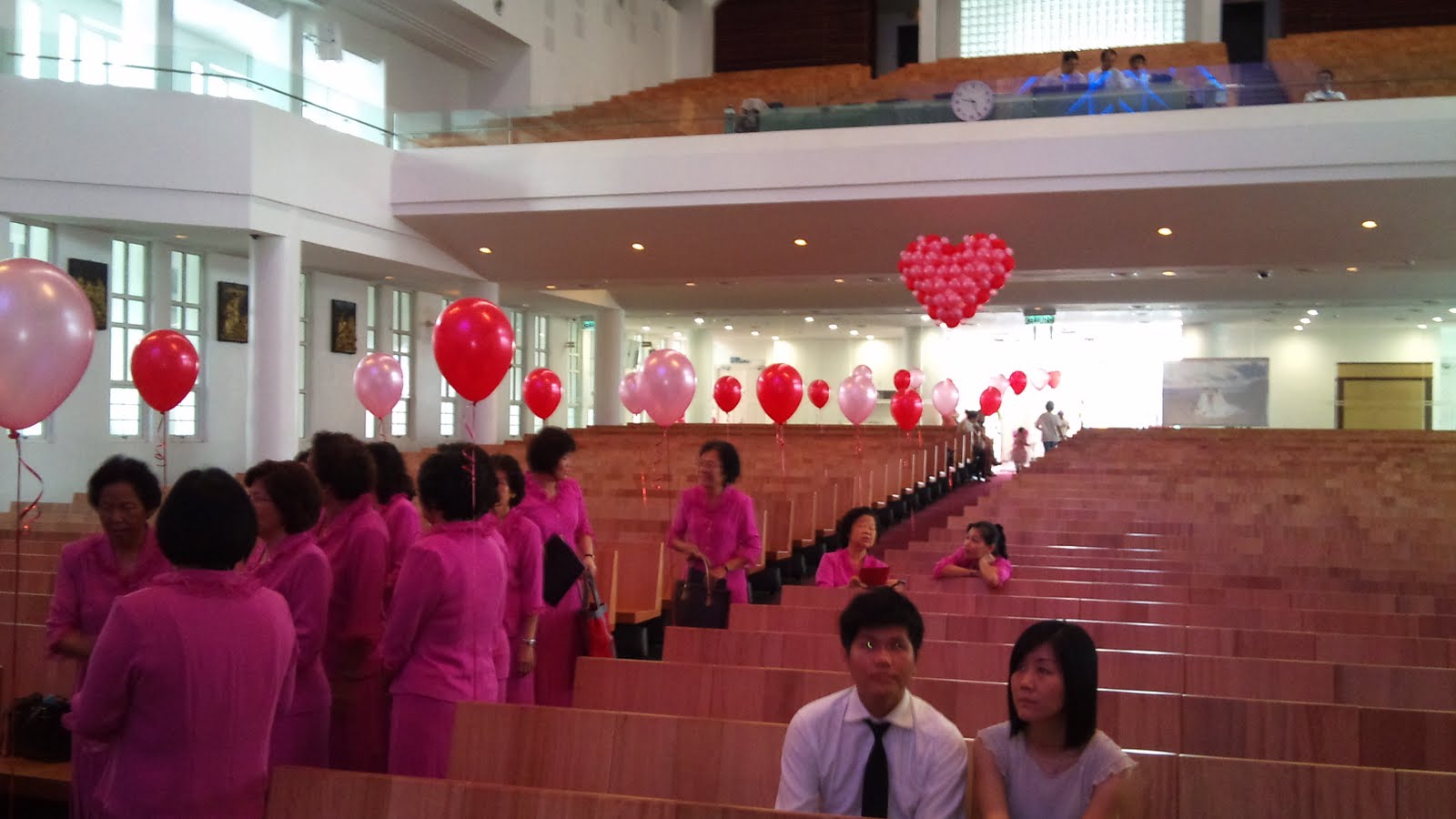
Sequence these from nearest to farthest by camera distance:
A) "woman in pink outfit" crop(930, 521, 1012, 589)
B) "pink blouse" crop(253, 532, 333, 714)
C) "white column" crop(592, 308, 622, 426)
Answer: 1. "pink blouse" crop(253, 532, 333, 714)
2. "woman in pink outfit" crop(930, 521, 1012, 589)
3. "white column" crop(592, 308, 622, 426)

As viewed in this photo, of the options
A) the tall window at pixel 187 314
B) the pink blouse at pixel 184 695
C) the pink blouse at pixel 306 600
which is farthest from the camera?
the tall window at pixel 187 314

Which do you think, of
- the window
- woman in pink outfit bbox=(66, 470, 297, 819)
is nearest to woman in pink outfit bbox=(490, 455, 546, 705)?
woman in pink outfit bbox=(66, 470, 297, 819)

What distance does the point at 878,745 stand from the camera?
7.88 ft

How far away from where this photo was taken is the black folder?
14.3 feet

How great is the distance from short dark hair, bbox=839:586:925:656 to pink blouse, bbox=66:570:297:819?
1255 millimetres

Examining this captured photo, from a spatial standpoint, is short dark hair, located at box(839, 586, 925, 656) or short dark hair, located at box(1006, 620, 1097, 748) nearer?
short dark hair, located at box(1006, 620, 1097, 748)

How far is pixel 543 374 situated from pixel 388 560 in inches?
307

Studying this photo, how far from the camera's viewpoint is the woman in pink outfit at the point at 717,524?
543 centimetres

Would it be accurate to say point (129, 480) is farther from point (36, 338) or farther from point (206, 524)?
point (206, 524)

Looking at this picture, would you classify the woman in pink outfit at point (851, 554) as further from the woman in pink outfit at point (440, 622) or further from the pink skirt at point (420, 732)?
the pink skirt at point (420, 732)

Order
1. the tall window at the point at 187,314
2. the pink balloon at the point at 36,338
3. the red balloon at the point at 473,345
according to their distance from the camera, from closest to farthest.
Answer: the pink balloon at the point at 36,338 → the red balloon at the point at 473,345 → the tall window at the point at 187,314

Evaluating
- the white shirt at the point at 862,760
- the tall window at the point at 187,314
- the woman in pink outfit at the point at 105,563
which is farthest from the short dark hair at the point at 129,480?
the tall window at the point at 187,314

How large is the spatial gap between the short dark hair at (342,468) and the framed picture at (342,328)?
14.3 meters

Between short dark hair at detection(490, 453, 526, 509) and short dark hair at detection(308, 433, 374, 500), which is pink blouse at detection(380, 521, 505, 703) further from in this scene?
short dark hair at detection(490, 453, 526, 509)
